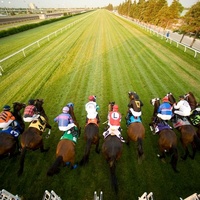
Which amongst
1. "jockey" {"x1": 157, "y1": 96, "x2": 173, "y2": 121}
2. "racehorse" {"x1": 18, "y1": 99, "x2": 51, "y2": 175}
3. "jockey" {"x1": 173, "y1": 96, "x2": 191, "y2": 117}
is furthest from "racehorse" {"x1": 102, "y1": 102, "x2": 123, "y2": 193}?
"jockey" {"x1": 173, "y1": 96, "x2": 191, "y2": 117}

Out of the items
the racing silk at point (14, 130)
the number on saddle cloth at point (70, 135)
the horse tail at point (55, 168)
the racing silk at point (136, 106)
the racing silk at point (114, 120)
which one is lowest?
the racing silk at point (14, 130)

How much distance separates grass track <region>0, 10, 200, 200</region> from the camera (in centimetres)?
428

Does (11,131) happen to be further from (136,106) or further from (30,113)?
(136,106)

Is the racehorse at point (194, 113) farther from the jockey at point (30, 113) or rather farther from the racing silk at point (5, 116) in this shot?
the racing silk at point (5, 116)

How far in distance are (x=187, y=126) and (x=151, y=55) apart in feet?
35.5

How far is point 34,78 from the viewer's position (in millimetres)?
10289

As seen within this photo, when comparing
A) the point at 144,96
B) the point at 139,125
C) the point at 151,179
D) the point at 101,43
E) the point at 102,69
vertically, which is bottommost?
the point at 101,43

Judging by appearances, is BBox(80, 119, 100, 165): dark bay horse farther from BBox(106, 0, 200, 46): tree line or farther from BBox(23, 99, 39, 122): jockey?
BBox(106, 0, 200, 46): tree line

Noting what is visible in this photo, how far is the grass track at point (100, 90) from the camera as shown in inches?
169

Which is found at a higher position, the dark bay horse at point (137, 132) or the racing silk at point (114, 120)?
the racing silk at point (114, 120)

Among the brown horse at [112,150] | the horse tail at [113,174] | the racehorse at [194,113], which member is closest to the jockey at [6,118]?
the brown horse at [112,150]

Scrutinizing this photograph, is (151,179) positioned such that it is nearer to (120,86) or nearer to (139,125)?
(139,125)

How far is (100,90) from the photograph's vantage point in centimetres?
886

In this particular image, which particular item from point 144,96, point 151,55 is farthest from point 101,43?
point 144,96
